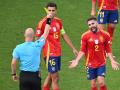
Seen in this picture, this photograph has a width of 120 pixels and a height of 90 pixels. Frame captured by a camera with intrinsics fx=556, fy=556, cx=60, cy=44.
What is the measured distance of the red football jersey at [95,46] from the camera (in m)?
13.4

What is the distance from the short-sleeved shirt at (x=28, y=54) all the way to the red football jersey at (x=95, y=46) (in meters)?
1.79

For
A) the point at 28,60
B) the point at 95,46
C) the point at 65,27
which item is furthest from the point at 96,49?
the point at 65,27

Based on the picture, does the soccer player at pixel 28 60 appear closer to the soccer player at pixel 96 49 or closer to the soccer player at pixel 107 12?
the soccer player at pixel 96 49

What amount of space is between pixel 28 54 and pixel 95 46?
2222mm

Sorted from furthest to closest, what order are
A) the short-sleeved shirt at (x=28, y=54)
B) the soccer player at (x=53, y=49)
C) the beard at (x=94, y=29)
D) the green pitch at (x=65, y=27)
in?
the green pitch at (x=65, y=27)
the soccer player at (x=53, y=49)
the beard at (x=94, y=29)
the short-sleeved shirt at (x=28, y=54)

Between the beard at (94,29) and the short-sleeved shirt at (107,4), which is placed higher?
the short-sleeved shirt at (107,4)

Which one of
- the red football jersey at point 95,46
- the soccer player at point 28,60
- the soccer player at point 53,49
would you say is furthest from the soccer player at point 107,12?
the soccer player at point 28,60

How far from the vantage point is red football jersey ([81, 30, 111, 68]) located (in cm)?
1335

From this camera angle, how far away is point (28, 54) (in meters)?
11.8

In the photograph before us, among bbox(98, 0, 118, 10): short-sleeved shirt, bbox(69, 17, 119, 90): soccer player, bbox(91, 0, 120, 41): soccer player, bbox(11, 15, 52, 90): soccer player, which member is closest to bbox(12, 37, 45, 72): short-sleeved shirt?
bbox(11, 15, 52, 90): soccer player

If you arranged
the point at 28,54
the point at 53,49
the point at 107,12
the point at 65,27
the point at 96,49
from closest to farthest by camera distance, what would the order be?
the point at 28,54, the point at 96,49, the point at 53,49, the point at 107,12, the point at 65,27

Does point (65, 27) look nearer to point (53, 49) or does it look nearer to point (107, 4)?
point (107, 4)

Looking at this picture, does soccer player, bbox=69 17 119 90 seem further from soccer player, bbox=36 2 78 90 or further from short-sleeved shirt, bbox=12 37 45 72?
short-sleeved shirt, bbox=12 37 45 72

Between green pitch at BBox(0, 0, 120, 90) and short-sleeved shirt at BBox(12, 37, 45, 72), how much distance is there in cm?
337
